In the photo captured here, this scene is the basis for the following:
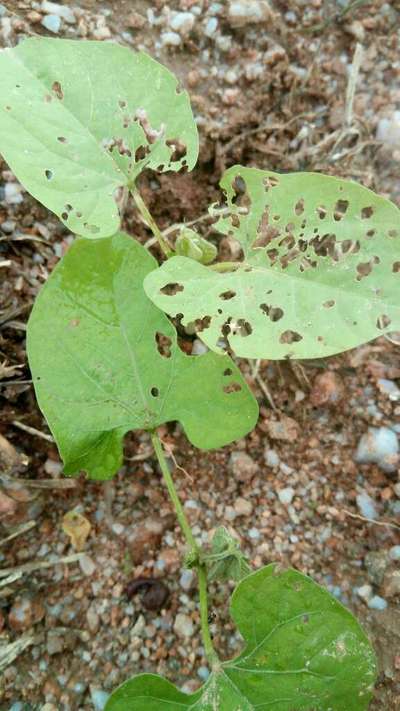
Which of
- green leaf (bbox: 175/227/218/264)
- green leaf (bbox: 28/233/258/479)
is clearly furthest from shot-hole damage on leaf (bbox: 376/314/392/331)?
green leaf (bbox: 175/227/218/264)

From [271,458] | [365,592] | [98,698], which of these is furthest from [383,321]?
[98,698]

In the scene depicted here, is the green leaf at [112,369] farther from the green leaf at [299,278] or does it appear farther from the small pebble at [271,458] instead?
the small pebble at [271,458]

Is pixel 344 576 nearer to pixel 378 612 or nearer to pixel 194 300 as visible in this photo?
pixel 378 612

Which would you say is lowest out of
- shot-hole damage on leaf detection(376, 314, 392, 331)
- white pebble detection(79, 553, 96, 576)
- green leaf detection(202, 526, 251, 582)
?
white pebble detection(79, 553, 96, 576)

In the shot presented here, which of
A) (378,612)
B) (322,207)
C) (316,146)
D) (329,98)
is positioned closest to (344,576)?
(378,612)

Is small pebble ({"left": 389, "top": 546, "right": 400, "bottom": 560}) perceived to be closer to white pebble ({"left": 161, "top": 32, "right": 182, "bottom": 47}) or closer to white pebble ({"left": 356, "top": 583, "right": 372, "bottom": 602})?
white pebble ({"left": 356, "top": 583, "right": 372, "bottom": 602})

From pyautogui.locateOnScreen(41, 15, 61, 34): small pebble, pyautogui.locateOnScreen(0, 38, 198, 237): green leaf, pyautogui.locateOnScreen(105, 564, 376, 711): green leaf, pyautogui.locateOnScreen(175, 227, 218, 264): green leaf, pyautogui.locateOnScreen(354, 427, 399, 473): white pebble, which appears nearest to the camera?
pyautogui.locateOnScreen(105, 564, 376, 711): green leaf
